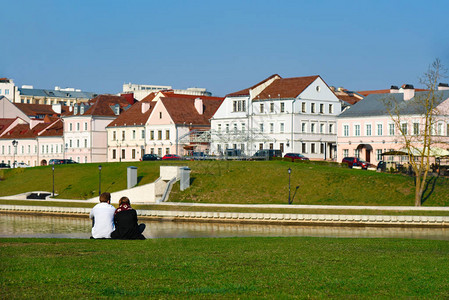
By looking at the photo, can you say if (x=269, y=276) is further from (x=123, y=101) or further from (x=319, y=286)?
(x=123, y=101)

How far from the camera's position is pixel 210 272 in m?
14.1

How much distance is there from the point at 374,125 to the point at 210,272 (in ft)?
249

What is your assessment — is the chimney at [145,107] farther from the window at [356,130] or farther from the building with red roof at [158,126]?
→ the window at [356,130]

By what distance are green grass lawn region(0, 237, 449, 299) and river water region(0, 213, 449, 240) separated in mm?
19314

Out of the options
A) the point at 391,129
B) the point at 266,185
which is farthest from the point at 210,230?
the point at 391,129

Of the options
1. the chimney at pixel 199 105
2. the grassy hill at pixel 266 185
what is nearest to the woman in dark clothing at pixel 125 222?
the grassy hill at pixel 266 185

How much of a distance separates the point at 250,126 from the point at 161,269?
3143 inches

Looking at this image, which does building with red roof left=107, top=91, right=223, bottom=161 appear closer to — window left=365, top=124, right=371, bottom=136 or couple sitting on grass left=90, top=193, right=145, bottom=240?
window left=365, top=124, right=371, bottom=136

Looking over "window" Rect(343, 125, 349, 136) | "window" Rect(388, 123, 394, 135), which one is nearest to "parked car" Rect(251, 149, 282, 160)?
"window" Rect(343, 125, 349, 136)

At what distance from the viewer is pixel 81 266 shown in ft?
47.3

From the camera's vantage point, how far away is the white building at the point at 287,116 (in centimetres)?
8988

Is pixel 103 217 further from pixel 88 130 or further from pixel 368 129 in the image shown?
pixel 88 130

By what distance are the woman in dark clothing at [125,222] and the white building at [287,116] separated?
2599 inches

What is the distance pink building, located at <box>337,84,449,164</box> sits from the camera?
8188cm
